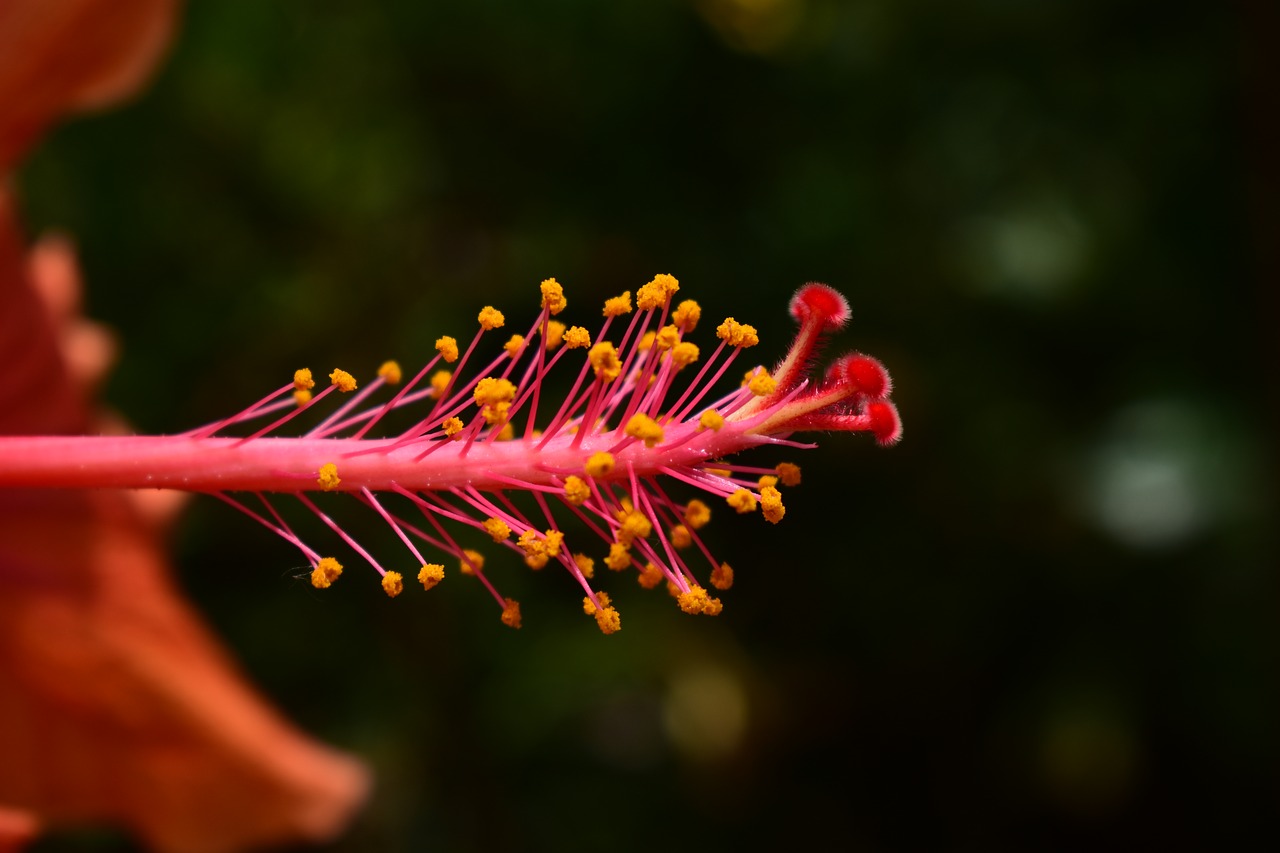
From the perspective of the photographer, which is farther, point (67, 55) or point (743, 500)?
point (67, 55)

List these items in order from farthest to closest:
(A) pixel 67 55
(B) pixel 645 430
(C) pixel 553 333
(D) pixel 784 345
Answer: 1. (D) pixel 784 345
2. (A) pixel 67 55
3. (C) pixel 553 333
4. (B) pixel 645 430

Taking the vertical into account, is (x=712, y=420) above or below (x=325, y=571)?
above

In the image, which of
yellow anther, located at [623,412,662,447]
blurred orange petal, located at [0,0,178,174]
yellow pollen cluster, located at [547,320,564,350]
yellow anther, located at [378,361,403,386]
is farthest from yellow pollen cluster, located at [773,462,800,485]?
blurred orange petal, located at [0,0,178,174]

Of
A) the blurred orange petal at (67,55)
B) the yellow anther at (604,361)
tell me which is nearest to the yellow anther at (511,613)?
the yellow anther at (604,361)

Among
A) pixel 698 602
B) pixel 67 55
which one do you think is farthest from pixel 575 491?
pixel 67 55

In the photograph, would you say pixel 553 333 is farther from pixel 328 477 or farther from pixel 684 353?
pixel 328 477

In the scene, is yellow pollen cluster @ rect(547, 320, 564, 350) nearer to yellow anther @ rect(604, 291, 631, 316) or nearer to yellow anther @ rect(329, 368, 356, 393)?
yellow anther @ rect(604, 291, 631, 316)

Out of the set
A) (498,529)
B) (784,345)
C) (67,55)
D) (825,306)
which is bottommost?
(498,529)
